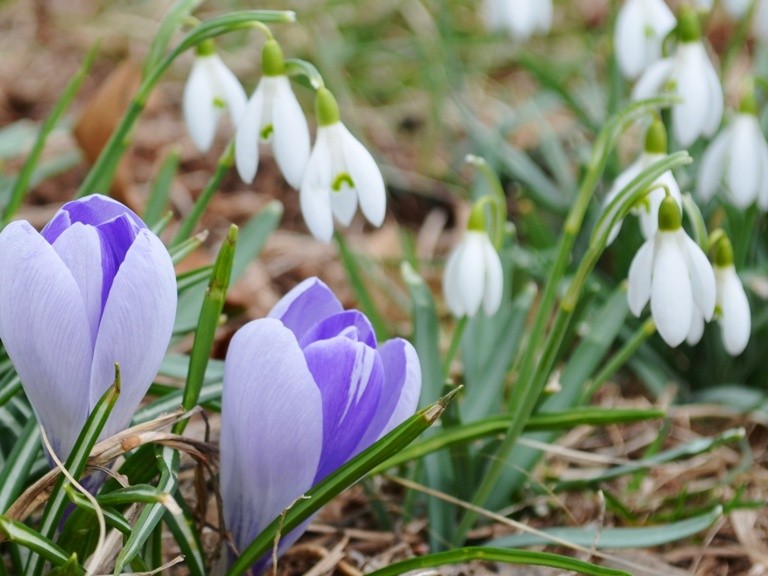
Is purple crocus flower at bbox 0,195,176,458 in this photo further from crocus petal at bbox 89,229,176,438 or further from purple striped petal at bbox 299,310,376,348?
purple striped petal at bbox 299,310,376,348

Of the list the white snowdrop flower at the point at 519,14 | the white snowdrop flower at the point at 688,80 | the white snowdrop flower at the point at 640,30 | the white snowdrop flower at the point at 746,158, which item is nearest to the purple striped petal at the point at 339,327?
the white snowdrop flower at the point at 688,80

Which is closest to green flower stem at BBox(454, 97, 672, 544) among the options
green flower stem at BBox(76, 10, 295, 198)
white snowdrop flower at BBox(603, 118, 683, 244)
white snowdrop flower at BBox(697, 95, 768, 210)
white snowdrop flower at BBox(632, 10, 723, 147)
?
white snowdrop flower at BBox(603, 118, 683, 244)

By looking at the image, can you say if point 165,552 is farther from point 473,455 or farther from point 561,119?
point 561,119

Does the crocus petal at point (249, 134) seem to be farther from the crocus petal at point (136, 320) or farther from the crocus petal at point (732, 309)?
the crocus petal at point (732, 309)

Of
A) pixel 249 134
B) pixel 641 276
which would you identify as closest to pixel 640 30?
pixel 641 276

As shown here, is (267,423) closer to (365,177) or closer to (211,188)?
(365,177)

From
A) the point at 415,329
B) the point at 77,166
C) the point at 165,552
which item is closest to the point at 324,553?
the point at 165,552

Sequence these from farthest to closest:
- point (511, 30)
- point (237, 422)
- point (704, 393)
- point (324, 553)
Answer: point (511, 30) → point (704, 393) → point (324, 553) → point (237, 422)
